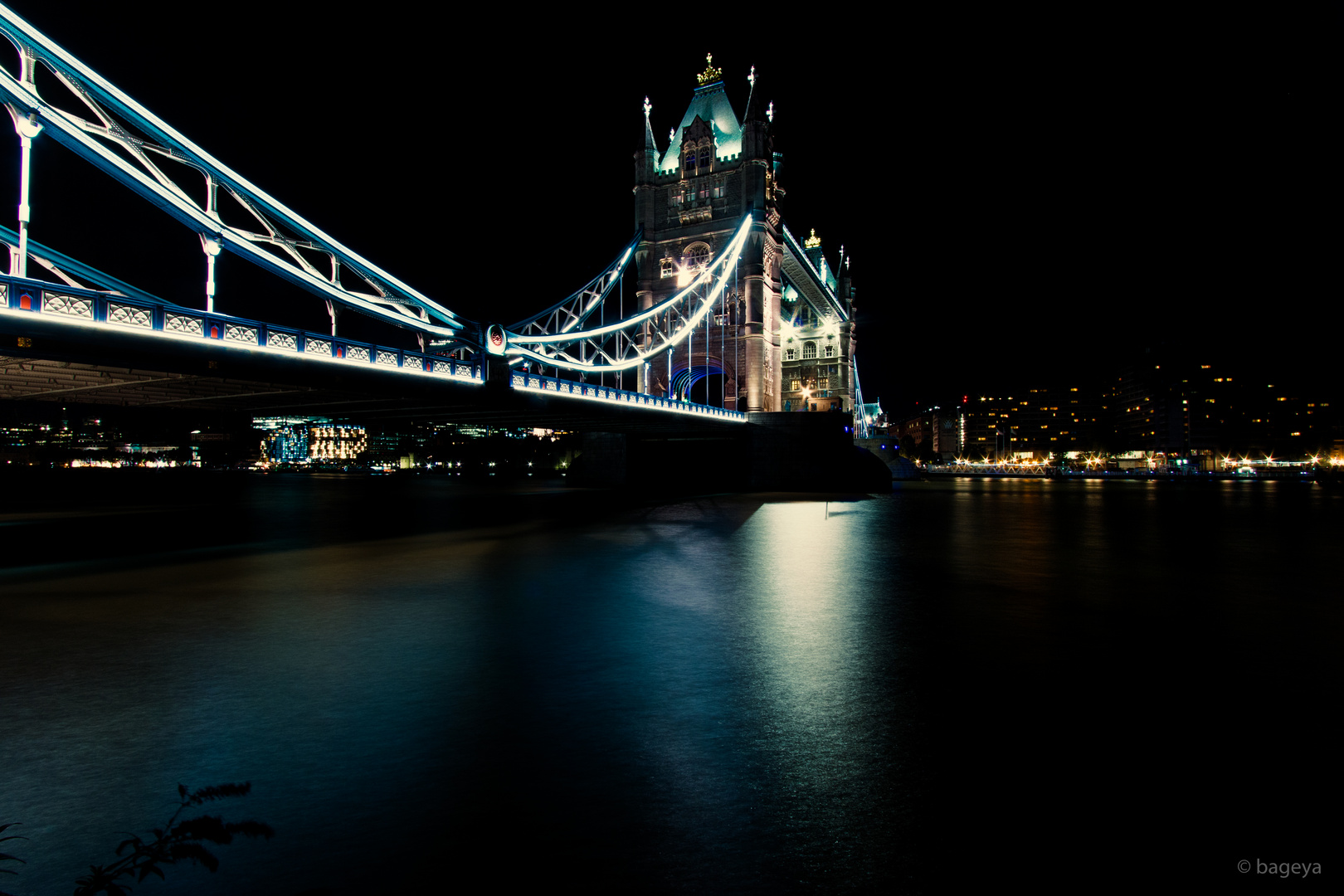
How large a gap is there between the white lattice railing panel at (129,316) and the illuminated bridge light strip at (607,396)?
12.4 metres

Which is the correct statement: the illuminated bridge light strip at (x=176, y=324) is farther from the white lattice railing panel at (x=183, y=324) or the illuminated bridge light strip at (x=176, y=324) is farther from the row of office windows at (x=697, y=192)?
the row of office windows at (x=697, y=192)

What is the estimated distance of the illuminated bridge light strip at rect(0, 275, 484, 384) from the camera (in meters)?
13.2

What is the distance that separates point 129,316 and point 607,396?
64.0 feet

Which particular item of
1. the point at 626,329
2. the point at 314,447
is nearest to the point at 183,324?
the point at 626,329

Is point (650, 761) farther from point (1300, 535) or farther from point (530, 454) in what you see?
point (530, 454)

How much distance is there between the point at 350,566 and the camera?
12.7 metres

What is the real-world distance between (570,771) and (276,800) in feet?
5.40

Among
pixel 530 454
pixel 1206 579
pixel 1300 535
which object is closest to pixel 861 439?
pixel 530 454

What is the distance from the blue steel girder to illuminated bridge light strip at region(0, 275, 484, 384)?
1983 millimetres

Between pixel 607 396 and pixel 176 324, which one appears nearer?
pixel 176 324

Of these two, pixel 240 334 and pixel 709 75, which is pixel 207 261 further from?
pixel 709 75

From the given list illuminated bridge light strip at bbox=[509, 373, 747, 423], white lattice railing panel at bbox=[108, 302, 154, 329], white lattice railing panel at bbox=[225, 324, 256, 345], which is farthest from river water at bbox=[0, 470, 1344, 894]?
illuminated bridge light strip at bbox=[509, 373, 747, 423]

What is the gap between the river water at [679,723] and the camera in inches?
130

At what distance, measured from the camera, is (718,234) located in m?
53.0
